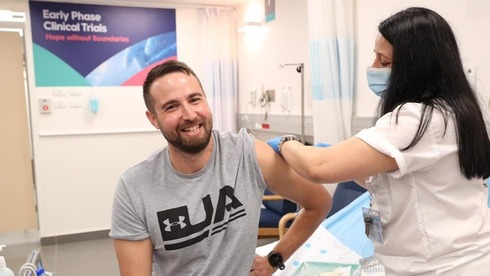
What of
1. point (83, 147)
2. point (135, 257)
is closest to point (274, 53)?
point (83, 147)

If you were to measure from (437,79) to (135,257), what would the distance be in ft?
3.24

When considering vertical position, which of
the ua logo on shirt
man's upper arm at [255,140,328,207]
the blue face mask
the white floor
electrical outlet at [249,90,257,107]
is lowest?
the white floor

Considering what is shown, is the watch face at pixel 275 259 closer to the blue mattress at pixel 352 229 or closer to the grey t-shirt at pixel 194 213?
the grey t-shirt at pixel 194 213

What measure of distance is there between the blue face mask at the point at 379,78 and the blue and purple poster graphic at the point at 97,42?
11.7ft

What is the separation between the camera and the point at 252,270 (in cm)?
139

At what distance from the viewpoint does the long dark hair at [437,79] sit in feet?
3.27

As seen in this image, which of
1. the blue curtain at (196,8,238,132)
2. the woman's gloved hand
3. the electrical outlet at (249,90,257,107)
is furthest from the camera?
the blue curtain at (196,8,238,132)

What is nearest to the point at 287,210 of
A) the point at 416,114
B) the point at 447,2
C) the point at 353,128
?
the point at 353,128

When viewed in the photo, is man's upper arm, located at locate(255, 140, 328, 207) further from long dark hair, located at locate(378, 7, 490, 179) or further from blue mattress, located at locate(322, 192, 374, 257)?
blue mattress, located at locate(322, 192, 374, 257)

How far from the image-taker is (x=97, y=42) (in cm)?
423

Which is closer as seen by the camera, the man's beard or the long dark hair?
the long dark hair

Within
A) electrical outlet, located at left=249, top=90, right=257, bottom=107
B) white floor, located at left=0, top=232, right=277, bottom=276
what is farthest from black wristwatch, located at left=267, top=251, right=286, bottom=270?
electrical outlet, located at left=249, top=90, right=257, bottom=107

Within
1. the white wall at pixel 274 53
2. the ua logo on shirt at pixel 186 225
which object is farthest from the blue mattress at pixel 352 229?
the white wall at pixel 274 53

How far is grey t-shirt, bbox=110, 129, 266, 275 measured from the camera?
3.99 ft
